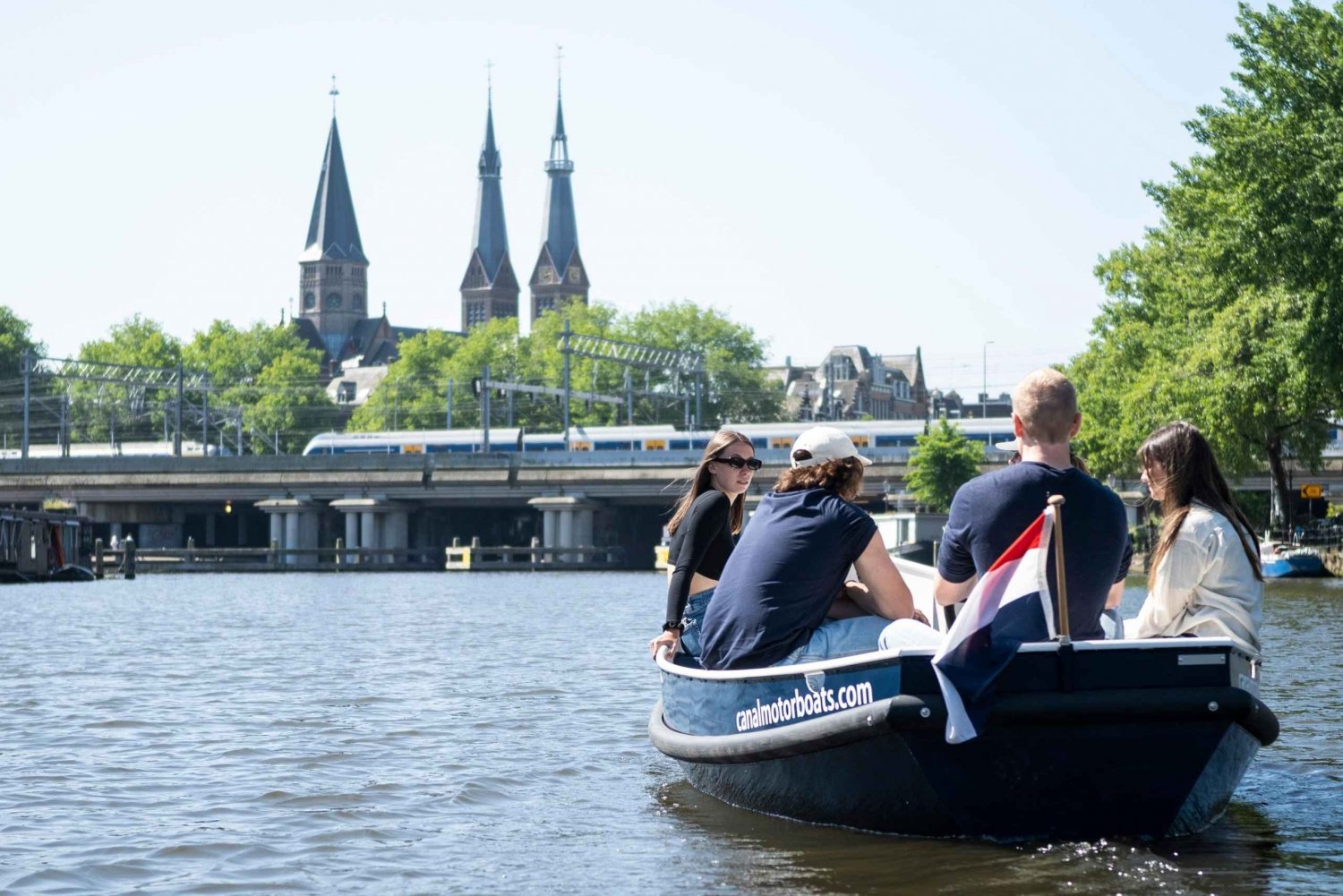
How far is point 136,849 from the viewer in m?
9.01

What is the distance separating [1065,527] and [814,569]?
52.5 inches

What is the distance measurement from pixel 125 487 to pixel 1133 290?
4806 cm

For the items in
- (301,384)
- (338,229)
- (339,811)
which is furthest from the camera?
(338,229)

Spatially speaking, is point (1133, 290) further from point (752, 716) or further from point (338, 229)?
point (338, 229)

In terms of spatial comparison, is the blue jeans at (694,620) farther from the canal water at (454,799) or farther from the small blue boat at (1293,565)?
the small blue boat at (1293,565)

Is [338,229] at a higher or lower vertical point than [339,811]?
higher

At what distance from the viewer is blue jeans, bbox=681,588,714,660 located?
10586 millimetres

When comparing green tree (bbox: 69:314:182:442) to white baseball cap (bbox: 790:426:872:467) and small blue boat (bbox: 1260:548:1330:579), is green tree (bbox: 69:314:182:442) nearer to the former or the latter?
small blue boat (bbox: 1260:548:1330:579)

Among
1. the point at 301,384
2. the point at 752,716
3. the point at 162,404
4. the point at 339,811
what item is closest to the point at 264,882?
the point at 339,811

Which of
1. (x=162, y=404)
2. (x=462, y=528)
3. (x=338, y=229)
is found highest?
(x=338, y=229)

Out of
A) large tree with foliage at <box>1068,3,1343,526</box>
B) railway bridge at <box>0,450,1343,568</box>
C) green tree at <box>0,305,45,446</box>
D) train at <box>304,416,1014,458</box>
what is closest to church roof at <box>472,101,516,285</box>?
green tree at <box>0,305,45,446</box>

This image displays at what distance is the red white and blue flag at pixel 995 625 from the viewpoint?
25.0 feet

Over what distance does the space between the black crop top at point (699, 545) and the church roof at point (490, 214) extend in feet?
548

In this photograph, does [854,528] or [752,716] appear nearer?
[854,528]
